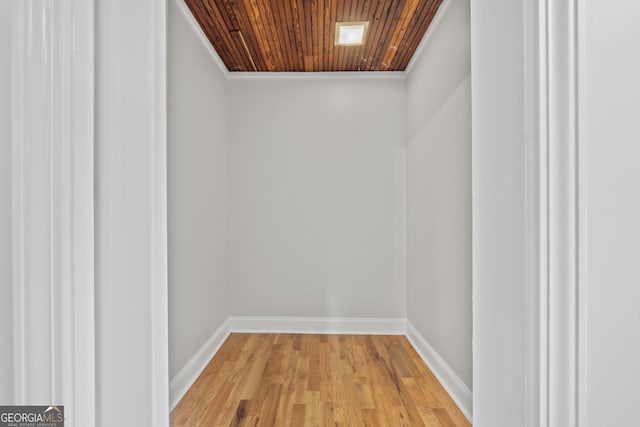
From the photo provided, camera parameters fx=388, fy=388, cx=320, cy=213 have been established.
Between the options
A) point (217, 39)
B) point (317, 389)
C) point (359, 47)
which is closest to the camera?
point (317, 389)

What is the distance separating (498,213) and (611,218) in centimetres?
17

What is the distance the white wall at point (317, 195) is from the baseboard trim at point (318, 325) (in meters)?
0.06

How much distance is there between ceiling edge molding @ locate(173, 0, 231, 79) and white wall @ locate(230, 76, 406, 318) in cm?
36

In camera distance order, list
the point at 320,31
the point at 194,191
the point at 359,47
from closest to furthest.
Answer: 1. the point at 194,191
2. the point at 320,31
3. the point at 359,47

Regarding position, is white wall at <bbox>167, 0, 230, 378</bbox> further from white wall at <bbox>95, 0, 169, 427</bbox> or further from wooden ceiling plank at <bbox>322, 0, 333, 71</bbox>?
white wall at <bbox>95, 0, 169, 427</bbox>

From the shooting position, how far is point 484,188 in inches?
28.5

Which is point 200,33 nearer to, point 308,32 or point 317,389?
point 308,32

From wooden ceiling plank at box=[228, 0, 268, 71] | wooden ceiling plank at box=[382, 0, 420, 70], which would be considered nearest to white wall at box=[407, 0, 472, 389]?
wooden ceiling plank at box=[382, 0, 420, 70]

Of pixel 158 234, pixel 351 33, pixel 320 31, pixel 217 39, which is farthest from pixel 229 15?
pixel 158 234

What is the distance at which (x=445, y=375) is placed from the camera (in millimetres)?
2484

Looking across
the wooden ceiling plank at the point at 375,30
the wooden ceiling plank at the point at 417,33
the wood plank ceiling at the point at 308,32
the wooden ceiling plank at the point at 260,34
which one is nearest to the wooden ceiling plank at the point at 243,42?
the wood plank ceiling at the point at 308,32

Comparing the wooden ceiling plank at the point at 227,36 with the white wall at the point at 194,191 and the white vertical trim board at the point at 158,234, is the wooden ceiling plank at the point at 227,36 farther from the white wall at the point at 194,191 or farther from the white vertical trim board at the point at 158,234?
the white vertical trim board at the point at 158,234

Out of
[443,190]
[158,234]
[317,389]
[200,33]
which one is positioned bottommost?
[317,389]

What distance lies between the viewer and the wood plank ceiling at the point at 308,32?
2.50 meters
